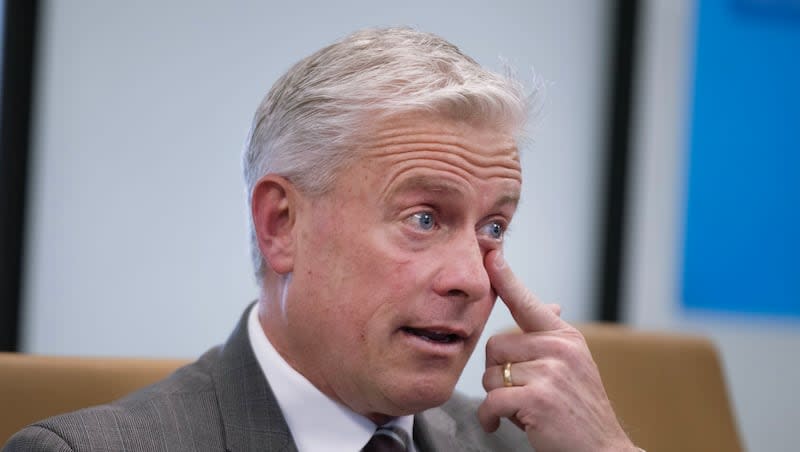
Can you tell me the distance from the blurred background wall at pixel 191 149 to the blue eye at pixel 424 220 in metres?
1.57

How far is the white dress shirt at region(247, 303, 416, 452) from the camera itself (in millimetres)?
1652

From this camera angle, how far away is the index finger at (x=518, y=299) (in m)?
1.70

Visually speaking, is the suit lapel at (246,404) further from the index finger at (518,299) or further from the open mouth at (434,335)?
the index finger at (518,299)

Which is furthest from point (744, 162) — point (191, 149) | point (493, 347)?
point (493, 347)

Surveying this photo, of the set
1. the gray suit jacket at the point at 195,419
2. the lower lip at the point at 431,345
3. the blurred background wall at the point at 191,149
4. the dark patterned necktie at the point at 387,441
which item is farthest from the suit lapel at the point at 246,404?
the blurred background wall at the point at 191,149

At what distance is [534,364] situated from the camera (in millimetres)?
1780

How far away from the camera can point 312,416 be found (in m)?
1.67

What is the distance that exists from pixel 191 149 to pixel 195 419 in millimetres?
1684

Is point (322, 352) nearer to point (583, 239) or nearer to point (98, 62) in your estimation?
point (98, 62)

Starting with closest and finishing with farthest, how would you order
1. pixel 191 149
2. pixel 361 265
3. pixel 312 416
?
pixel 361 265, pixel 312 416, pixel 191 149

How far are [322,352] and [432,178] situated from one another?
0.30 m

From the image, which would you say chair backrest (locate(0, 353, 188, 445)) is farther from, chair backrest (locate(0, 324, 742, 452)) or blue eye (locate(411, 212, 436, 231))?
chair backrest (locate(0, 324, 742, 452))

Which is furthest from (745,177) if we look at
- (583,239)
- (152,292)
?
(152,292)

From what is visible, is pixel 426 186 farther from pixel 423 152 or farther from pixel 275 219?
pixel 275 219
